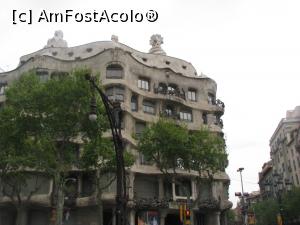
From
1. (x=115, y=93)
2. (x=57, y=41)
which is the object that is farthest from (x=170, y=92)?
(x=57, y=41)

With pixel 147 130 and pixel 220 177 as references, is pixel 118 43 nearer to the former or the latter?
pixel 147 130

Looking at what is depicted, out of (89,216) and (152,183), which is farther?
(152,183)

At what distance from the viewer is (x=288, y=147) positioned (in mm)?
65562

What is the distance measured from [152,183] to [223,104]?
547 inches

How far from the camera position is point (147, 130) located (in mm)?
31625

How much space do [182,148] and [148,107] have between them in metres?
10.5

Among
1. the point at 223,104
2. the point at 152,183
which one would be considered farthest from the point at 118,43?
the point at 152,183

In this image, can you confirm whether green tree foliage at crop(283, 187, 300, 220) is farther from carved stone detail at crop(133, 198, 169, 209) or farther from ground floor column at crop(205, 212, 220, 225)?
carved stone detail at crop(133, 198, 169, 209)

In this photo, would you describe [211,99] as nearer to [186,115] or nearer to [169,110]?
[186,115]

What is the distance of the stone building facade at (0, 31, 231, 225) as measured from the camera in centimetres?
3316

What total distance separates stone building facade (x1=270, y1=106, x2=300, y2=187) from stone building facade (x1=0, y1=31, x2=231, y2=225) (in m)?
22.1

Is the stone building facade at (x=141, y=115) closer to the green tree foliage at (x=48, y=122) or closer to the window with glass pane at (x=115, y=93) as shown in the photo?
the window with glass pane at (x=115, y=93)

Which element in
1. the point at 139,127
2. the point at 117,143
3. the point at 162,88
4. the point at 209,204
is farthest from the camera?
the point at 162,88

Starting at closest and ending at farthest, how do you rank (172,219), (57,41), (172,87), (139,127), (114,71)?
(114,71) < (139,127) < (172,219) < (172,87) < (57,41)
